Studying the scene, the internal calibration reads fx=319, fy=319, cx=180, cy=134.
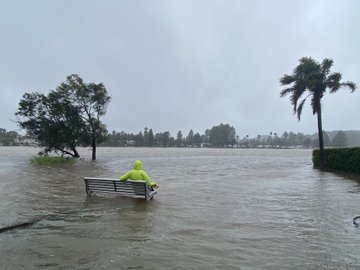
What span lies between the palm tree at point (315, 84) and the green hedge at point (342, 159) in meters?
0.69

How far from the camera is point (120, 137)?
13950 cm

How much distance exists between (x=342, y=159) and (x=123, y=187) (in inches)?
708

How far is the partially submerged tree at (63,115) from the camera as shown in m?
37.6

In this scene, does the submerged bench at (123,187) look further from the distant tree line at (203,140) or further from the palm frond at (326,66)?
the distant tree line at (203,140)

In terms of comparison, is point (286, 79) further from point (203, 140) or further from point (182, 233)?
point (203, 140)

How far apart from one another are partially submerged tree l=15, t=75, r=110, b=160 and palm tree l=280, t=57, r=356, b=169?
2400 cm

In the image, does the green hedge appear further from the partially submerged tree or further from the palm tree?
the partially submerged tree

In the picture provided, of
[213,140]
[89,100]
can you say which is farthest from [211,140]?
[89,100]

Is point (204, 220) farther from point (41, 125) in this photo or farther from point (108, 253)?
point (41, 125)

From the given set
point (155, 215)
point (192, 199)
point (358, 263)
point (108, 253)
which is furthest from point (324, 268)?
point (192, 199)

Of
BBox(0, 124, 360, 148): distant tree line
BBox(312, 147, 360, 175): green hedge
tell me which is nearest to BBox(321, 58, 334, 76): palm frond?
BBox(312, 147, 360, 175): green hedge

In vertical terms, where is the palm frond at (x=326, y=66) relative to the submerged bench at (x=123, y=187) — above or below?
above

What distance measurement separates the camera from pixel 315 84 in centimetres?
2531

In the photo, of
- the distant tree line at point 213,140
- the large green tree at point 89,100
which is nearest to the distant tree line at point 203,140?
the distant tree line at point 213,140
